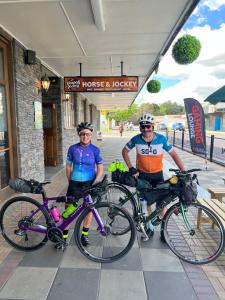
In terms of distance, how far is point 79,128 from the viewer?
3242 millimetres

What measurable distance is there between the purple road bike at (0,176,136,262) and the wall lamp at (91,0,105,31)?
7.57 ft

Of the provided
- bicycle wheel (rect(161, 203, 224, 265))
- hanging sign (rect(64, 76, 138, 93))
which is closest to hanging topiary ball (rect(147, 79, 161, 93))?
hanging sign (rect(64, 76, 138, 93))

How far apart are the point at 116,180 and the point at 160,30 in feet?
9.71

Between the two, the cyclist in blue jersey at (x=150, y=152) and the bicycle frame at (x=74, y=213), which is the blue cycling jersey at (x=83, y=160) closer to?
the bicycle frame at (x=74, y=213)

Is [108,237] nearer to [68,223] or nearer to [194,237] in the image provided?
[68,223]

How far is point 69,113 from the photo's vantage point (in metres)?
10.9

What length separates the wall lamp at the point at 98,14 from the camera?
11.7 ft

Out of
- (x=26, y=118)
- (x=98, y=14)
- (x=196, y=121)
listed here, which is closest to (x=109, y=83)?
(x=26, y=118)

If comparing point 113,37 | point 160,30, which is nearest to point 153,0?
point 160,30

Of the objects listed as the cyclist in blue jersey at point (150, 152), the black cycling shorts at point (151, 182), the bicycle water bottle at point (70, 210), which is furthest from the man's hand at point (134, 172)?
the bicycle water bottle at point (70, 210)

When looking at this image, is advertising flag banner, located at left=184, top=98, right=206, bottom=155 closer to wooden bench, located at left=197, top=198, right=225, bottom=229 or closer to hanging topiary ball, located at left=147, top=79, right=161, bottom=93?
hanging topiary ball, located at left=147, top=79, right=161, bottom=93

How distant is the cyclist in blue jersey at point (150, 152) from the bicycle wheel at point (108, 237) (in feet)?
1.57

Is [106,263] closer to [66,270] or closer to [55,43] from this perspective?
[66,270]

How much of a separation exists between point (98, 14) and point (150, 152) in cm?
215
